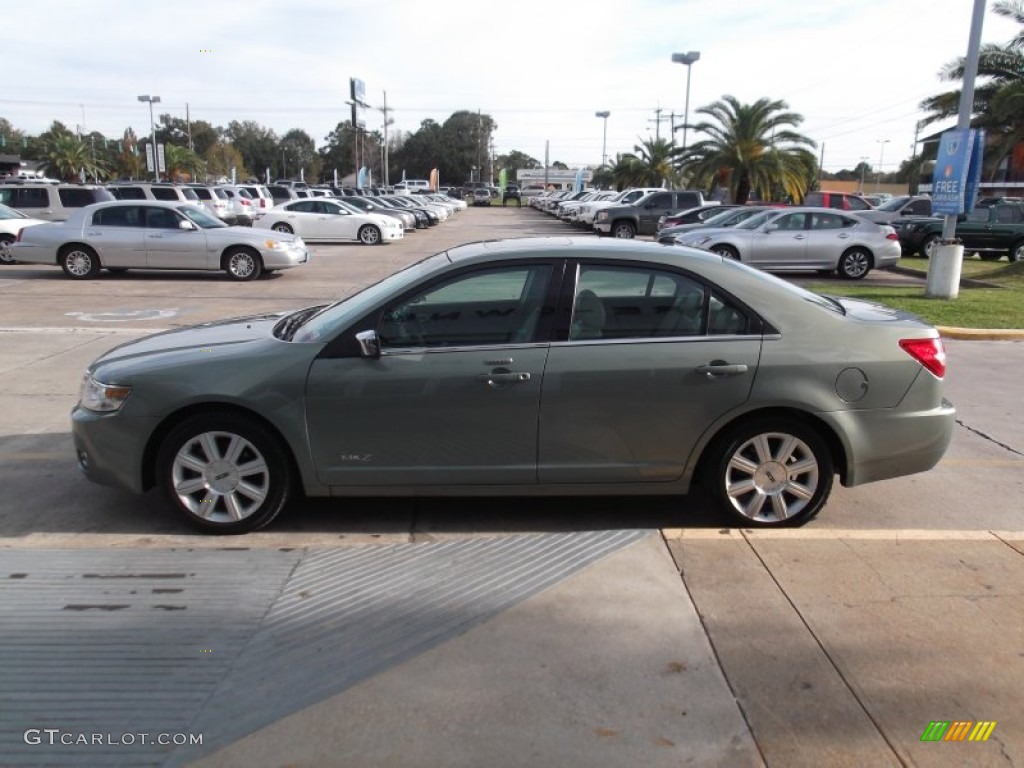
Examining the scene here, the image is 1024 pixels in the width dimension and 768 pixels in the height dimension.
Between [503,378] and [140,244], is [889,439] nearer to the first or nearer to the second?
[503,378]

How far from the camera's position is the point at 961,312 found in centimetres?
1246

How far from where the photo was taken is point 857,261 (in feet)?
60.0

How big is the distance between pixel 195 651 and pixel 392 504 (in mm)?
1792

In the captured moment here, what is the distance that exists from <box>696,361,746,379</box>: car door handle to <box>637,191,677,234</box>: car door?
84.7 feet

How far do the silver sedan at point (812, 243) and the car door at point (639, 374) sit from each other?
45.9 feet

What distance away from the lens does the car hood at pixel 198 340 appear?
4730mm

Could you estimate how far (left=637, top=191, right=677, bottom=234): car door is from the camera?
29.6 metres

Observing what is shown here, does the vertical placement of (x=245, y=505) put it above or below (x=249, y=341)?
below

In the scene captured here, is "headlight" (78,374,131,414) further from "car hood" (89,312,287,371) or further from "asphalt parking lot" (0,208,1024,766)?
"asphalt parking lot" (0,208,1024,766)

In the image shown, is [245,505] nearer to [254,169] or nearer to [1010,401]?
[1010,401]

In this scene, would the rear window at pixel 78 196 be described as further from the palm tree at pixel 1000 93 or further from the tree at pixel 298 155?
the tree at pixel 298 155

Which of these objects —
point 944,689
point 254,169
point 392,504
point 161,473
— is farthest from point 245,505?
point 254,169

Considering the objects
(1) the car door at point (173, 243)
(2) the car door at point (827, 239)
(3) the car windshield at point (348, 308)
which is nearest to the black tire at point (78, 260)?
(1) the car door at point (173, 243)

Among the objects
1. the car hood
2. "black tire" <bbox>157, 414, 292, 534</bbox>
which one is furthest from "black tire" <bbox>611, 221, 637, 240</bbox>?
"black tire" <bbox>157, 414, 292, 534</bbox>
